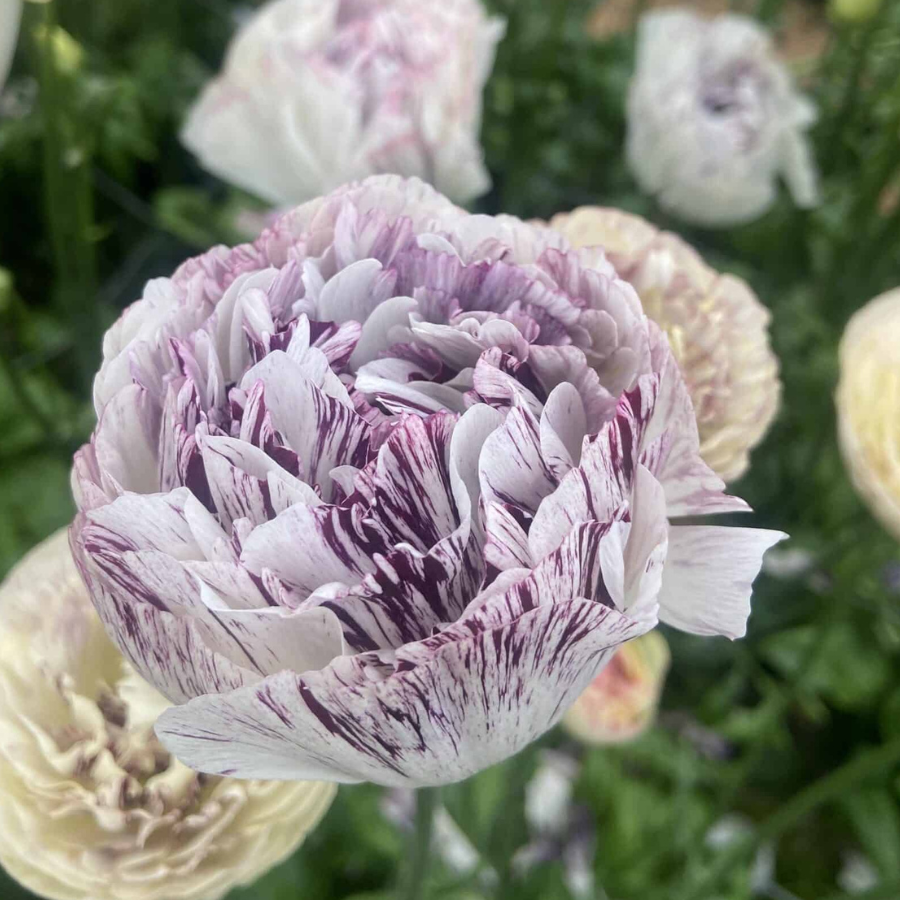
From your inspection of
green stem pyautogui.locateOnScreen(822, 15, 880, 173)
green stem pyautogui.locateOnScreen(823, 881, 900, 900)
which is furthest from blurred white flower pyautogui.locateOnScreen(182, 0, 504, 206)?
green stem pyautogui.locateOnScreen(823, 881, 900, 900)

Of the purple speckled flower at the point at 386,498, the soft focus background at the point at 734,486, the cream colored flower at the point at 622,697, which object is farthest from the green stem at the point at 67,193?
the cream colored flower at the point at 622,697

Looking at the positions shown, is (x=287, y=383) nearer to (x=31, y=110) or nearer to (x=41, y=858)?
(x=41, y=858)

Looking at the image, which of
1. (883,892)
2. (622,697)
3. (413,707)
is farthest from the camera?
(622,697)

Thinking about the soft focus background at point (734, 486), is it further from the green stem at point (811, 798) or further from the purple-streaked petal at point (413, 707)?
the purple-streaked petal at point (413, 707)

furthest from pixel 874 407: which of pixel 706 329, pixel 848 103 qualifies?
pixel 848 103

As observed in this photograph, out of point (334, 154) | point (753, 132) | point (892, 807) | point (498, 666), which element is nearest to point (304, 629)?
point (498, 666)

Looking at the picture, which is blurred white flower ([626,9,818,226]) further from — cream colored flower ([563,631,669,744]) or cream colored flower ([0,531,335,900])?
cream colored flower ([0,531,335,900])

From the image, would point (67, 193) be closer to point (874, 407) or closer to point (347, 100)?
point (347, 100)
